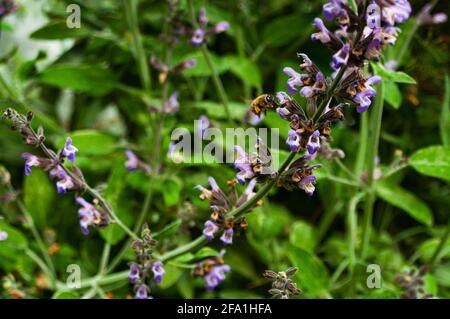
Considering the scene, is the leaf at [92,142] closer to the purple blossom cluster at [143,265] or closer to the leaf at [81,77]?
the leaf at [81,77]

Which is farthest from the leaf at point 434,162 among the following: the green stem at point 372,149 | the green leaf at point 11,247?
the green leaf at point 11,247

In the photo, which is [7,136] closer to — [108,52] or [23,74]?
[23,74]

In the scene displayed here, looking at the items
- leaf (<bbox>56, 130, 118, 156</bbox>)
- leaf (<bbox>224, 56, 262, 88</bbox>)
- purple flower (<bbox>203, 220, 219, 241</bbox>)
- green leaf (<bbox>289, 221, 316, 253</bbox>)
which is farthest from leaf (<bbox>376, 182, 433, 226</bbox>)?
leaf (<bbox>56, 130, 118, 156</bbox>)

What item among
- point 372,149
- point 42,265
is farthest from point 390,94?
point 42,265

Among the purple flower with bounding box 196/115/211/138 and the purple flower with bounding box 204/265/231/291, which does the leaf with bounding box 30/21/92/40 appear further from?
the purple flower with bounding box 204/265/231/291

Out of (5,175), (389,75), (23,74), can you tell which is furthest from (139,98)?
(389,75)

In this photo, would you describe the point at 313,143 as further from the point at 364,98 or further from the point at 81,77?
the point at 81,77
